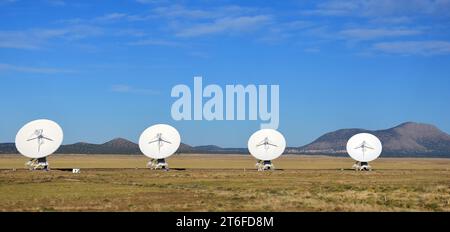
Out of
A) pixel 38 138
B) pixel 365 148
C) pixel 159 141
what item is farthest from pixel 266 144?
Result: pixel 38 138

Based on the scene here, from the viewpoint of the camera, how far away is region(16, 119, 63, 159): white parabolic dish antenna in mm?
92688

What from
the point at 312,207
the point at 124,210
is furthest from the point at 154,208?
the point at 312,207

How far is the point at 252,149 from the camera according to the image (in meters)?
106

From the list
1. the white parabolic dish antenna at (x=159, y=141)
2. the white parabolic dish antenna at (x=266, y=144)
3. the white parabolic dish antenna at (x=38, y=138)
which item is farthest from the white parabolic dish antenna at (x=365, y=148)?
the white parabolic dish antenna at (x=38, y=138)

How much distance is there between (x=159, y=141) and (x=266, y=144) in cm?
1796

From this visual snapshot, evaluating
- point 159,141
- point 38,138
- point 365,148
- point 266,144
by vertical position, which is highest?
point 365,148

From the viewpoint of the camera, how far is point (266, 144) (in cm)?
10619

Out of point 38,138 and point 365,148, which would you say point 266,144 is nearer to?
point 365,148

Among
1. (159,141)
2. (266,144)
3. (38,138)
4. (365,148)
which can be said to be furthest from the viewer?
(365,148)

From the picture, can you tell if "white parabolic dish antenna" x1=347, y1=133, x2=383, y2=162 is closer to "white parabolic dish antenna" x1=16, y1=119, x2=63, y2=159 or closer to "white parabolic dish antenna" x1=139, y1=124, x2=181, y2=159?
"white parabolic dish antenna" x1=139, y1=124, x2=181, y2=159

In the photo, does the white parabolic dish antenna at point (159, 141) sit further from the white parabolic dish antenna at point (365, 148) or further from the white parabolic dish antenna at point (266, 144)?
the white parabolic dish antenna at point (365, 148)

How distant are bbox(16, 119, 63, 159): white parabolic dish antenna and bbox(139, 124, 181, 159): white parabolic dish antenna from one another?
14.8m
